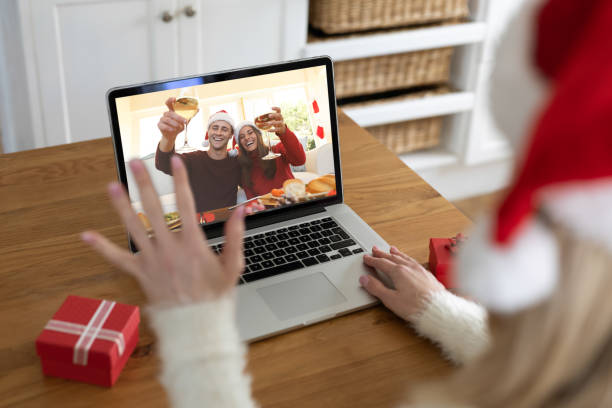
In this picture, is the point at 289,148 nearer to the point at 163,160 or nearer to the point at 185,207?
the point at 163,160

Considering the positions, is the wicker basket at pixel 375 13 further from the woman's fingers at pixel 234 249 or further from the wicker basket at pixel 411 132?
the woman's fingers at pixel 234 249

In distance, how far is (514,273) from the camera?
0.41 meters

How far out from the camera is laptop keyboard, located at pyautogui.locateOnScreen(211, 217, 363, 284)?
0.98 m

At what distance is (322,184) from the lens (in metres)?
1.11

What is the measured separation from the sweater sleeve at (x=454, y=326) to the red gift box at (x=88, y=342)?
38cm

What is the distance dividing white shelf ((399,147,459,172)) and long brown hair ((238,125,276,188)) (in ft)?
4.66

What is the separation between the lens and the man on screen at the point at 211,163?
99cm

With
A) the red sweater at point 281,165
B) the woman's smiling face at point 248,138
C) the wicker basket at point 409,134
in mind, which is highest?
the woman's smiling face at point 248,138

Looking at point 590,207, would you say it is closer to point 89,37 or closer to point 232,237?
point 232,237

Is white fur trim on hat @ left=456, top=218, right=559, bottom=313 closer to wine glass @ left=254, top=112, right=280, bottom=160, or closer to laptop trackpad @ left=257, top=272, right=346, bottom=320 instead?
laptop trackpad @ left=257, top=272, right=346, bottom=320

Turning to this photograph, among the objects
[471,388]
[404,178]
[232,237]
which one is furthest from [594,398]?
[404,178]

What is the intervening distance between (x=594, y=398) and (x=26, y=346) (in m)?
0.68

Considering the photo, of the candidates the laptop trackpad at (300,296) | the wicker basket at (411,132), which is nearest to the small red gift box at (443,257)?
the laptop trackpad at (300,296)

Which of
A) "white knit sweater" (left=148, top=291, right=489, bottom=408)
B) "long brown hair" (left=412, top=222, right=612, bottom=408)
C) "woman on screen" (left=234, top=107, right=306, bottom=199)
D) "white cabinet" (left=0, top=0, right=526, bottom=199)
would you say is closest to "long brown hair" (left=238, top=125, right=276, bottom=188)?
"woman on screen" (left=234, top=107, right=306, bottom=199)
